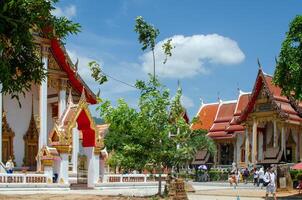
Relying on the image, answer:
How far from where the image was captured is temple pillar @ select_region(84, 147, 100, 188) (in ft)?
84.9

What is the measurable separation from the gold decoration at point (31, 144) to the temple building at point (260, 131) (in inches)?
631

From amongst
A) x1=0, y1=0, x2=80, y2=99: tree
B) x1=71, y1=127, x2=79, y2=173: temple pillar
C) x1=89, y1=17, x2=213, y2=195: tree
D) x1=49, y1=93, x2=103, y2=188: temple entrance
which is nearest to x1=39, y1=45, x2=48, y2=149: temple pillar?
x1=71, y1=127, x2=79, y2=173: temple pillar

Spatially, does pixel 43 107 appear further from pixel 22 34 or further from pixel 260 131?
pixel 260 131

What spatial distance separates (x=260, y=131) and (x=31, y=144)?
24623 millimetres

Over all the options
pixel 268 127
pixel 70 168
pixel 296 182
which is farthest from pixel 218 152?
pixel 70 168

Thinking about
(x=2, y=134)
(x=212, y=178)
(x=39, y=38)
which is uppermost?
(x=39, y=38)

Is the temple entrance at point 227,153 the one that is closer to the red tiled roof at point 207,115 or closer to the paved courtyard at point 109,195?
the red tiled roof at point 207,115

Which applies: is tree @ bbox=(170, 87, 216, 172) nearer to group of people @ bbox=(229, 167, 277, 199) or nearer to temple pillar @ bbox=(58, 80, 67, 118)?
group of people @ bbox=(229, 167, 277, 199)

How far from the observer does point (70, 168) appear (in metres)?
28.8

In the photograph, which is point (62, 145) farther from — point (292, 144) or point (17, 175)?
point (292, 144)

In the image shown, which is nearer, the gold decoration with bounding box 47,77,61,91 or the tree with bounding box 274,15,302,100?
the tree with bounding box 274,15,302,100

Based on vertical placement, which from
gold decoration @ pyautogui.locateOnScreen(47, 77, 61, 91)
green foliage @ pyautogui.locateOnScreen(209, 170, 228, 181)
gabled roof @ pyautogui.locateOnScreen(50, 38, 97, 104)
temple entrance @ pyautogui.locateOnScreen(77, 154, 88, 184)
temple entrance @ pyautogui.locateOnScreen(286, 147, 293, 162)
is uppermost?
gabled roof @ pyautogui.locateOnScreen(50, 38, 97, 104)

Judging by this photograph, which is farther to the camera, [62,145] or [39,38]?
[39,38]

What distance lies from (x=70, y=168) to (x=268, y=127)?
79.0 ft
